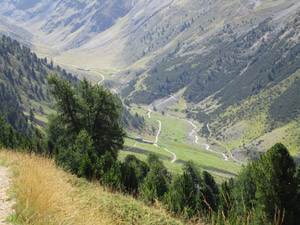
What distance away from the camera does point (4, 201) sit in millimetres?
7996

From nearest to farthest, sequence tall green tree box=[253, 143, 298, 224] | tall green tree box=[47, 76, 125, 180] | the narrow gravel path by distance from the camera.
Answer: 1. the narrow gravel path
2. tall green tree box=[253, 143, 298, 224]
3. tall green tree box=[47, 76, 125, 180]

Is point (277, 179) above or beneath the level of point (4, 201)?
above

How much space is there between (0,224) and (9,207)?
4.38 ft

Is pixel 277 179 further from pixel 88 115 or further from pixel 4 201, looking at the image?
pixel 88 115

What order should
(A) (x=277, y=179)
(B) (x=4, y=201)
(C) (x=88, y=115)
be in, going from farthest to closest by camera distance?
(C) (x=88, y=115)
(A) (x=277, y=179)
(B) (x=4, y=201)

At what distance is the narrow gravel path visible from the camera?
673 cm

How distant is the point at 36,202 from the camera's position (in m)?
6.44

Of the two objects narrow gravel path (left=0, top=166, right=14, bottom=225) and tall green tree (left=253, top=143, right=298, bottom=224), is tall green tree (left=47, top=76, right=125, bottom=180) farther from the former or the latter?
narrow gravel path (left=0, top=166, right=14, bottom=225)

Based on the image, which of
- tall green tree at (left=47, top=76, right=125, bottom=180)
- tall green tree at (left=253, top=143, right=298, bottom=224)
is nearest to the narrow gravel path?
tall green tree at (left=253, top=143, right=298, bottom=224)

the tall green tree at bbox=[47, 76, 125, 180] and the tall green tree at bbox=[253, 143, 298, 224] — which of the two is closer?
the tall green tree at bbox=[253, 143, 298, 224]

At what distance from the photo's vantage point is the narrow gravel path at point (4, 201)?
6.73 metres

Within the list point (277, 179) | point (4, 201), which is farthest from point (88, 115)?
point (4, 201)

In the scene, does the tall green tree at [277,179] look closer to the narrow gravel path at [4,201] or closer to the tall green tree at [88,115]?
the tall green tree at [88,115]

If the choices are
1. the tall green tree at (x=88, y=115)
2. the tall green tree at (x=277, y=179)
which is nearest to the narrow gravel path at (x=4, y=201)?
the tall green tree at (x=277, y=179)
